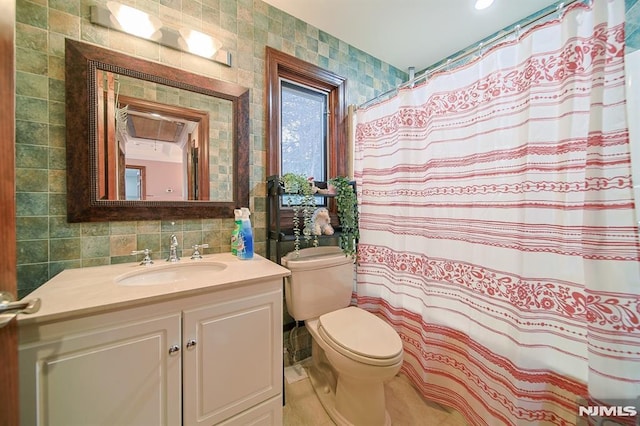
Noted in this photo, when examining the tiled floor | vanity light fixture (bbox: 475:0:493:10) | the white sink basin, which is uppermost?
vanity light fixture (bbox: 475:0:493:10)

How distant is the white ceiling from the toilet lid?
78.5 inches

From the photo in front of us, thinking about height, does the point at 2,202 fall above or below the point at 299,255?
above

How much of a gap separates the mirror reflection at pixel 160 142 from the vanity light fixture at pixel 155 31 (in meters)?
0.23

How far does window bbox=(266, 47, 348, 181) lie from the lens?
5.06 feet

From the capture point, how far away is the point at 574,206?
2.86 ft

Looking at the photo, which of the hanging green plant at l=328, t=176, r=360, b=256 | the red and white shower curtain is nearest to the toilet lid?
the red and white shower curtain

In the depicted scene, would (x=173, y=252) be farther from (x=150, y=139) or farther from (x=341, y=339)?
(x=341, y=339)

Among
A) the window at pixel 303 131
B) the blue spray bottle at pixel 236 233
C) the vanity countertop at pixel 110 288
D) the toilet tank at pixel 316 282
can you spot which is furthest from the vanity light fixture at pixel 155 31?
the toilet tank at pixel 316 282

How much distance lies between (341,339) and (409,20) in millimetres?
2143

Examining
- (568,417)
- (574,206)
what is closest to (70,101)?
(574,206)

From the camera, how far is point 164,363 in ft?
2.72

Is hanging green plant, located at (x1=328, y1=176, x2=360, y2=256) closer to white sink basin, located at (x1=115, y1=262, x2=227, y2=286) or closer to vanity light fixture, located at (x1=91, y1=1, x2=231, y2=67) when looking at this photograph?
white sink basin, located at (x1=115, y1=262, x2=227, y2=286)

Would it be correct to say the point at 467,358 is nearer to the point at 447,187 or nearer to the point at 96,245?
the point at 447,187

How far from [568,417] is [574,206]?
857 mm
